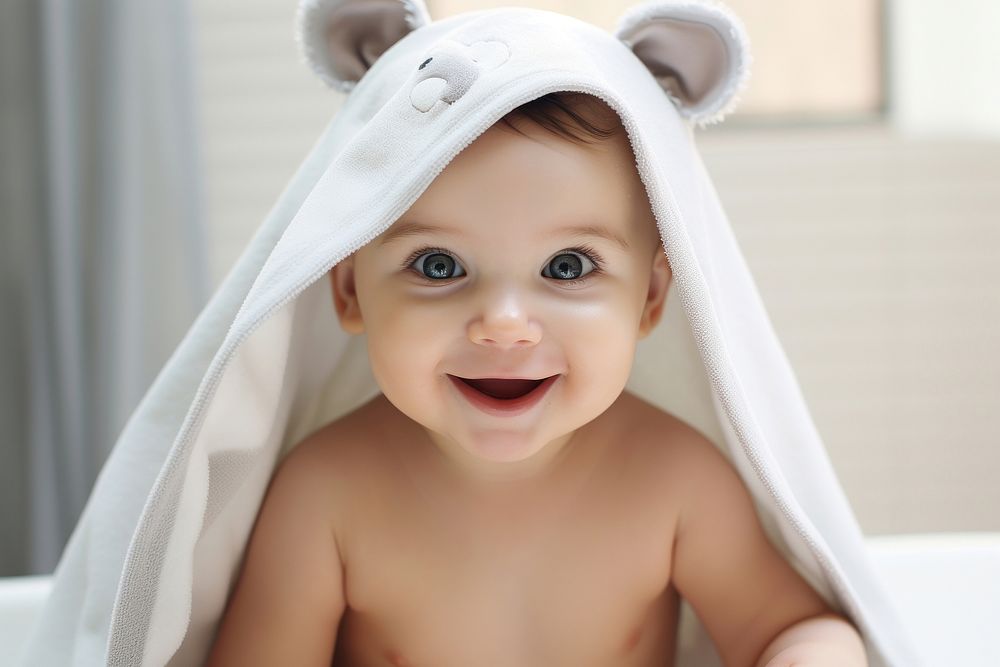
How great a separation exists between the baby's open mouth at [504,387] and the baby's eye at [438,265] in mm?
86

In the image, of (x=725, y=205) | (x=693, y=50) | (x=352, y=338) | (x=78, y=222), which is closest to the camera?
(x=693, y=50)

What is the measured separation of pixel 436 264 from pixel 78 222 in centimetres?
114

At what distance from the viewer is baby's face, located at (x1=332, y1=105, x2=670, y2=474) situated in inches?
28.6

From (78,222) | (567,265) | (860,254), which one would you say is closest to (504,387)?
A: (567,265)

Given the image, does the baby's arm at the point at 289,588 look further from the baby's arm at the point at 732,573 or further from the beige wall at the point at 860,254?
the beige wall at the point at 860,254

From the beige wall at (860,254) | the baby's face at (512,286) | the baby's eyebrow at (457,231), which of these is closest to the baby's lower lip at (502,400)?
the baby's face at (512,286)

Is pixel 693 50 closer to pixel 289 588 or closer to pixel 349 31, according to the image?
pixel 349 31

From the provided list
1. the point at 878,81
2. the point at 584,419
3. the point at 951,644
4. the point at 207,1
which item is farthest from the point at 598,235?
the point at 878,81

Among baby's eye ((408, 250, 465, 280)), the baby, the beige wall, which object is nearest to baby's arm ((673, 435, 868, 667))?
the baby

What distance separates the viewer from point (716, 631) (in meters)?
0.91

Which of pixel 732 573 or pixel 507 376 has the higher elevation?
pixel 507 376

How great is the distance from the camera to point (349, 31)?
2.97 ft

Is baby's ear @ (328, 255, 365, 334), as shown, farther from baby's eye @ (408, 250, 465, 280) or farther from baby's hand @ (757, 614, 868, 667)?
baby's hand @ (757, 614, 868, 667)

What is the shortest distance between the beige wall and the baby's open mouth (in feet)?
4.16
